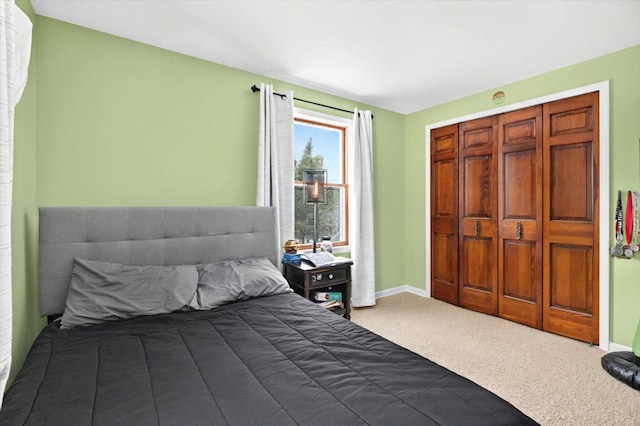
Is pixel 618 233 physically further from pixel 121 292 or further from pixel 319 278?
pixel 121 292

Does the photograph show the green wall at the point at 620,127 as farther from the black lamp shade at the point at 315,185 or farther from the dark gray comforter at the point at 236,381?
the dark gray comforter at the point at 236,381

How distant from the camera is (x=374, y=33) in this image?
2.45 metres

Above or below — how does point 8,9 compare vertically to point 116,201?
above

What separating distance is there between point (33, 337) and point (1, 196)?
196 cm

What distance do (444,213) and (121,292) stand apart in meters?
3.57

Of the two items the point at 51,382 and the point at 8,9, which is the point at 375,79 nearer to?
the point at 8,9

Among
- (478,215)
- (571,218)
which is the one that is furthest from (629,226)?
(478,215)

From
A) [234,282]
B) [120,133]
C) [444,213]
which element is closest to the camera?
[234,282]

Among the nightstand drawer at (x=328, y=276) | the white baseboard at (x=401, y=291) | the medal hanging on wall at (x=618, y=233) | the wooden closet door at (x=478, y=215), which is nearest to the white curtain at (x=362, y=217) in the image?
the white baseboard at (x=401, y=291)

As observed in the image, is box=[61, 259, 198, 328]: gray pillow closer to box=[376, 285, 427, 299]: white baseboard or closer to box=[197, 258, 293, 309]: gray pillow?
box=[197, 258, 293, 309]: gray pillow

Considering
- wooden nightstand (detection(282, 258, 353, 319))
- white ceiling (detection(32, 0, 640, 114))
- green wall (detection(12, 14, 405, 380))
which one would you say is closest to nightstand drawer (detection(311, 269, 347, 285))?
wooden nightstand (detection(282, 258, 353, 319))

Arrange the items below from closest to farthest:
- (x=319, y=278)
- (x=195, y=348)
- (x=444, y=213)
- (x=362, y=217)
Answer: (x=195, y=348), (x=319, y=278), (x=362, y=217), (x=444, y=213)

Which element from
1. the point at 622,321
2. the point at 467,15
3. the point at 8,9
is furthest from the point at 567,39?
the point at 8,9

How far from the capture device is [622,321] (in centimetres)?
267
